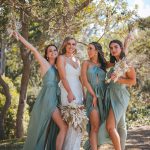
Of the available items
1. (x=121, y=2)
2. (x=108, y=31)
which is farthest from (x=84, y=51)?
(x=121, y=2)

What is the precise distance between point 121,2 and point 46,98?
6035mm

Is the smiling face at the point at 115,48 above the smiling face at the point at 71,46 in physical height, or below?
below

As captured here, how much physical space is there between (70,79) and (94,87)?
17.9 inches

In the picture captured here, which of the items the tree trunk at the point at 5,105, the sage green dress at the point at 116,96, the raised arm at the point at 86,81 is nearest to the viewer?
the raised arm at the point at 86,81

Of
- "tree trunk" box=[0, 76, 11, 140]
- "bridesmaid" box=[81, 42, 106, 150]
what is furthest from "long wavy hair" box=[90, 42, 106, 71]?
"tree trunk" box=[0, 76, 11, 140]

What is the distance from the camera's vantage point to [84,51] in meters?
14.5

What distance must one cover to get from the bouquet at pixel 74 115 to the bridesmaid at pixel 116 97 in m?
0.43

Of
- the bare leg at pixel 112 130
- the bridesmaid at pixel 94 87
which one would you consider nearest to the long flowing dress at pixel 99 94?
the bridesmaid at pixel 94 87

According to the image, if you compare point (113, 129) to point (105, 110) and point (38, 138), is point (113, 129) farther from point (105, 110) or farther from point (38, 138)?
point (38, 138)

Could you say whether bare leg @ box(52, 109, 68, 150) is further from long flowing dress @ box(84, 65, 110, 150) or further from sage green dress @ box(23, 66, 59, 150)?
long flowing dress @ box(84, 65, 110, 150)

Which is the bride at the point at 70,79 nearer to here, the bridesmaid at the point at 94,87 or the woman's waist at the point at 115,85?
the bridesmaid at the point at 94,87

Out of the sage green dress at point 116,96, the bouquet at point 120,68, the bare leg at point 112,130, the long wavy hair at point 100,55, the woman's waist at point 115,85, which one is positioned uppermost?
the long wavy hair at point 100,55

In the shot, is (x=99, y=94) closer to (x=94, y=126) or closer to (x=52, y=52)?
(x=94, y=126)

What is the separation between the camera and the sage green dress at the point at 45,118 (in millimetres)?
6715
